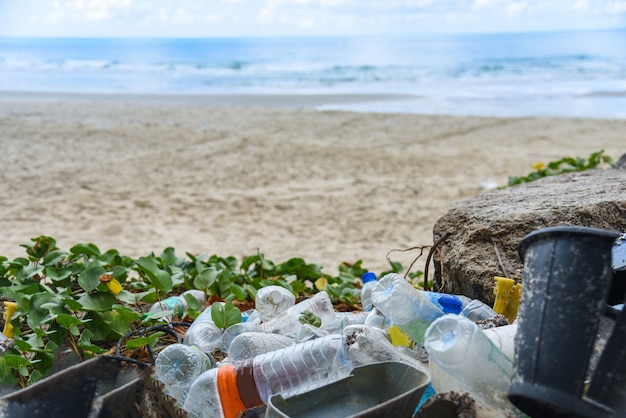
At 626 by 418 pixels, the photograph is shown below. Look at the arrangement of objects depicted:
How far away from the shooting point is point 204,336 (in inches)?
98.3

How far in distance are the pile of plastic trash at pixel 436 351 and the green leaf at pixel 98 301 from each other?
1.10ft

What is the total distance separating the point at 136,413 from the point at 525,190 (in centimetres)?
245

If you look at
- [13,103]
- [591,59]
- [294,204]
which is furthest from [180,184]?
[591,59]

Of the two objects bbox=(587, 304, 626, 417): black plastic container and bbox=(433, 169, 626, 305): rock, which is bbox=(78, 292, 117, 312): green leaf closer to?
bbox=(433, 169, 626, 305): rock

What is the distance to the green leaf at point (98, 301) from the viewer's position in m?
2.50

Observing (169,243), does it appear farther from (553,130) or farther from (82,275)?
(553,130)

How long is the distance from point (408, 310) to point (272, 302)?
720 millimetres

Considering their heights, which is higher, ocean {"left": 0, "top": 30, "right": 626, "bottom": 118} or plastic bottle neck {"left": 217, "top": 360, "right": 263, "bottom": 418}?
ocean {"left": 0, "top": 30, "right": 626, "bottom": 118}

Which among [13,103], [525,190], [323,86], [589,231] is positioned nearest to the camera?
[589,231]

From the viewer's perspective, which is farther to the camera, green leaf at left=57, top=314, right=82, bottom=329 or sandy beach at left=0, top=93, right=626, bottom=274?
sandy beach at left=0, top=93, right=626, bottom=274

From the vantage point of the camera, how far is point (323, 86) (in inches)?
912

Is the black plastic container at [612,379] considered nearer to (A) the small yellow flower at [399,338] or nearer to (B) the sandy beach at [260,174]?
(A) the small yellow flower at [399,338]

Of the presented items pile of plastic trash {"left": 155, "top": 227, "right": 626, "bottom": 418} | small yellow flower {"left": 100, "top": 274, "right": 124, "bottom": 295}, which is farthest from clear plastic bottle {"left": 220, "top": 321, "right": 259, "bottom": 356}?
small yellow flower {"left": 100, "top": 274, "right": 124, "bottom": 295}

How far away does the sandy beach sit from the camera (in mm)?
6082
